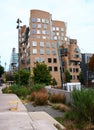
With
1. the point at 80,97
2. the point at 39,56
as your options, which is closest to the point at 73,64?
the point at 39,56

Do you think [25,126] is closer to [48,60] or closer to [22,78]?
[22,78]

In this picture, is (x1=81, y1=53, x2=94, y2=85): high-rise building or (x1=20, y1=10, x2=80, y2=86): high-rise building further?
(x1=81, y1=53, x2=94, y2=85): high-rise building

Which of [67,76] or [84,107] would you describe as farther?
[67,76]

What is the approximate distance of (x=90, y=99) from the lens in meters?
10.7

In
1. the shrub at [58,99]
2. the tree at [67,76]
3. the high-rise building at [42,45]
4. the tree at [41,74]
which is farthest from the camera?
the tree at [67,76]

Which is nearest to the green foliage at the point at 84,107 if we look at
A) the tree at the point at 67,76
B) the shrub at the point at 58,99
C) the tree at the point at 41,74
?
the shrub at the point at 58,99

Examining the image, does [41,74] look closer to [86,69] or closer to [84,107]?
[84,107]

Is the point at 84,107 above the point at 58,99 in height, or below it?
above

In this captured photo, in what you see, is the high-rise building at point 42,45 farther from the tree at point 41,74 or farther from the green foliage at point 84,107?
the green foliage at point 84,107

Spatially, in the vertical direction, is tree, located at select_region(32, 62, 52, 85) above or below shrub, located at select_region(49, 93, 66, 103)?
above

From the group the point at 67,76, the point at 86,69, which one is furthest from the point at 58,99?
the point at 86,69

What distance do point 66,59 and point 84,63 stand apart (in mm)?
13452

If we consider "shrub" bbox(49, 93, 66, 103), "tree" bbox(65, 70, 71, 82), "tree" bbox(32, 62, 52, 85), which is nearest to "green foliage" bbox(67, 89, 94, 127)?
"shrub" bbox(49, 93, 66, 103)

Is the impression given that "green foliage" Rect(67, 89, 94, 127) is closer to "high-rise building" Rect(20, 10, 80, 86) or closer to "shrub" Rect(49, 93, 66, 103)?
"shrub" Rect(49, 93, 66, 103)
